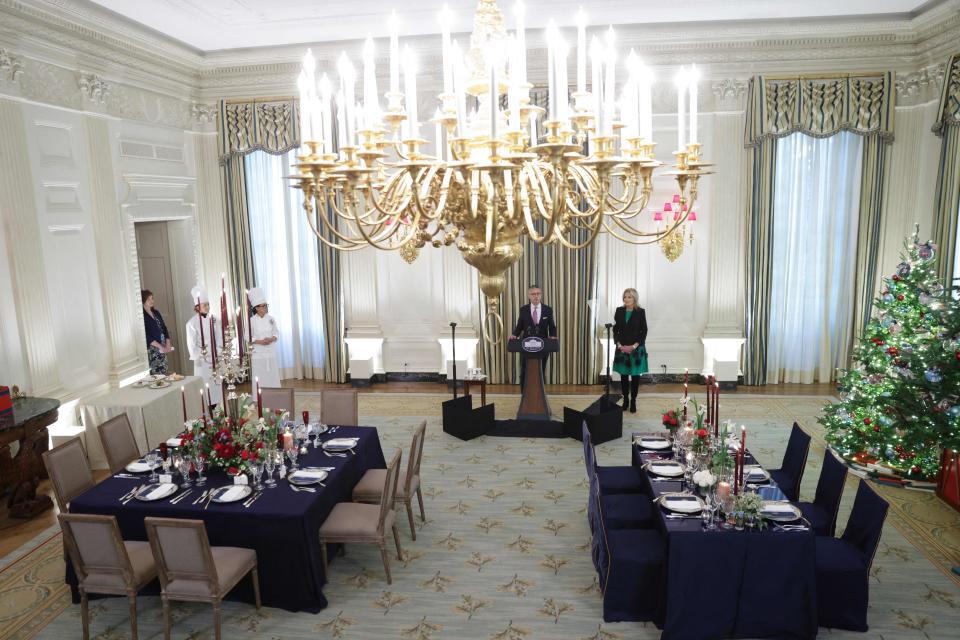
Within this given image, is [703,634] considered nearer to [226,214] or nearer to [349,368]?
[349,368]

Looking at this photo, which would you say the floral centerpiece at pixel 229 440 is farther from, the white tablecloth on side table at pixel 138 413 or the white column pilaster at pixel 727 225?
the white column pilaster at pixel 727 225

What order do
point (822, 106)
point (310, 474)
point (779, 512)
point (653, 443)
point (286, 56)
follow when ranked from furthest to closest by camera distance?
point (286, 56), point (822, 106), point (653, 443), point (310, 474), point (779, 512)

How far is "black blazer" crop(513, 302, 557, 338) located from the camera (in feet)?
25.4

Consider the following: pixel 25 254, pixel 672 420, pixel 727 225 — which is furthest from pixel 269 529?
pixel 727 225

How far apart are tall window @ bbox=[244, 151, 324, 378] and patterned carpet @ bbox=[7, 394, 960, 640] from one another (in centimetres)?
405

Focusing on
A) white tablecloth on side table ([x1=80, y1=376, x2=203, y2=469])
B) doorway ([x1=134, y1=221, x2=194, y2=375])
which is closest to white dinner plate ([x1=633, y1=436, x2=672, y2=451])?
white tablecloth on side table ([x1=80, y1=376, x2=203, y2=469])

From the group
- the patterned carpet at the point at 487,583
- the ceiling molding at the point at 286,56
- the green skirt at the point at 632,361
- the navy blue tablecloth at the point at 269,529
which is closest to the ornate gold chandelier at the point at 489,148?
the navy blue tablecloth at the point at 269,529

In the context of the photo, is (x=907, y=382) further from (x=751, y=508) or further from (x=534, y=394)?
(x=534, y=394)

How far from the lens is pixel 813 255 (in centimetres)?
886

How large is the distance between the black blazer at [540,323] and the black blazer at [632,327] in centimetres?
81

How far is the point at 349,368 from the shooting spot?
9.72 m

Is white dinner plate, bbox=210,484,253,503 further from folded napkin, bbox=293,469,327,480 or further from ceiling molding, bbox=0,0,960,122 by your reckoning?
ceiling molding, bbox=0,0,960,122

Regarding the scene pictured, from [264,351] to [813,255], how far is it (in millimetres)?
7022

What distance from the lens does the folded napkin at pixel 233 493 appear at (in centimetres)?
435
